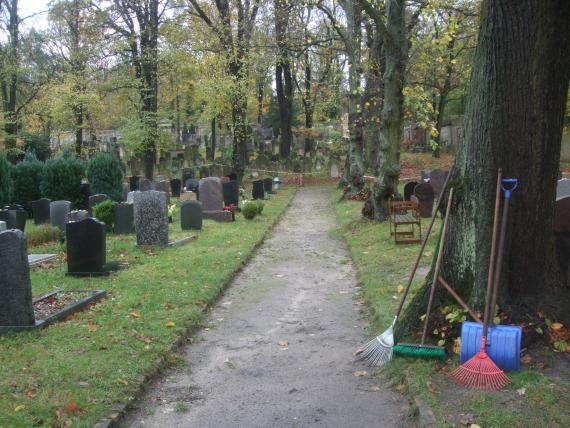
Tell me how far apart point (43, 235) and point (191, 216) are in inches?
149

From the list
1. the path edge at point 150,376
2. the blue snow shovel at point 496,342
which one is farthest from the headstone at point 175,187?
the blue snow shovel at point 496,342

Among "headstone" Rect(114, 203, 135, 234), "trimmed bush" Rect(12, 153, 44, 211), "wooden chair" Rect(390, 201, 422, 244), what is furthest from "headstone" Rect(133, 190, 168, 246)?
"trimmed bush" Rect(12, 153, 44, 211)

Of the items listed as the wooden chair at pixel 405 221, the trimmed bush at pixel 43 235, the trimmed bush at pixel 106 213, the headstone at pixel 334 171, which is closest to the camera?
the wooden chair at pixel 405 221

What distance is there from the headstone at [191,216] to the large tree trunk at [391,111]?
4.74 m

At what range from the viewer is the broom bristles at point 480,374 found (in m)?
4.67

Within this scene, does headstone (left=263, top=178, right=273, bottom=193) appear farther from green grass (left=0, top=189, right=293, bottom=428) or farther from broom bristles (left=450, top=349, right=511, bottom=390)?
broom bristles (left=450, top=349, right=511, bottom=390)

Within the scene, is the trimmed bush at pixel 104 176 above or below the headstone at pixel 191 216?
above

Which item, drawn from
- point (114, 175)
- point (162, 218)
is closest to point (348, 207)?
point (114, 175)

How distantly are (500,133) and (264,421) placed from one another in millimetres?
3342

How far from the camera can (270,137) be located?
5184 centimetres

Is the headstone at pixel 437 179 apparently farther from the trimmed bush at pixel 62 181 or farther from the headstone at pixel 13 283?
the headstone at pixel 13 283

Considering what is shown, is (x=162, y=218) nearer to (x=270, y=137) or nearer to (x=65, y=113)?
(x=65, y=113)

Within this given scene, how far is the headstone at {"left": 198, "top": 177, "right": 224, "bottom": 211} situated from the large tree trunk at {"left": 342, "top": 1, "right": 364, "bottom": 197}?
5.65m

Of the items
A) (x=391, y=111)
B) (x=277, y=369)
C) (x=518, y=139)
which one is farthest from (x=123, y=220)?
(x=518, y=139)
